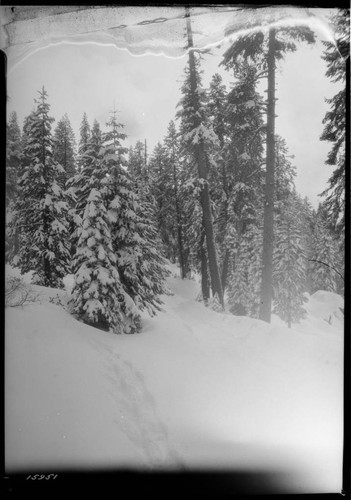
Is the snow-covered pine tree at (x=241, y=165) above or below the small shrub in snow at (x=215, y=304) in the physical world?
above

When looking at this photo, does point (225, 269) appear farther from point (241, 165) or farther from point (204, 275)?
point (241, 165)

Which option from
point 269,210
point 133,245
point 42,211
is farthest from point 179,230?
point 42,211

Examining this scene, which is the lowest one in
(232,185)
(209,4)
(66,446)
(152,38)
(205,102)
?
(66,446)

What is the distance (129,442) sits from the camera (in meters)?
2.71

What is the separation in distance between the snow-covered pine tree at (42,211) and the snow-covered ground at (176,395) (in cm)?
29

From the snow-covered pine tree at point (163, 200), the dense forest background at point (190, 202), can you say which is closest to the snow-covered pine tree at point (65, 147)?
the dense forest background at point (190, 202)

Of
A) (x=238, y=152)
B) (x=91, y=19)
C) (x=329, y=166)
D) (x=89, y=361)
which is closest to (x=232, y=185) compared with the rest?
(x=238, y=152)

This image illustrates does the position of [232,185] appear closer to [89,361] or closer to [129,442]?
[89,361]

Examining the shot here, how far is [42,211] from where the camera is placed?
9.57ft

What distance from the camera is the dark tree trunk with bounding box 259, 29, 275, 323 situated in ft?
9.78

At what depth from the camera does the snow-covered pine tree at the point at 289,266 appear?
2838 millimetres

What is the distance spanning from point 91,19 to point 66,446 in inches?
199

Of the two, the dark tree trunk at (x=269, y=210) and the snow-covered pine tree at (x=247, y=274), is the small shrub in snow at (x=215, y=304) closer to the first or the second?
the snow-covered pine tree at (x=247, y=274)

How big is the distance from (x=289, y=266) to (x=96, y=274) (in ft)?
7.98
